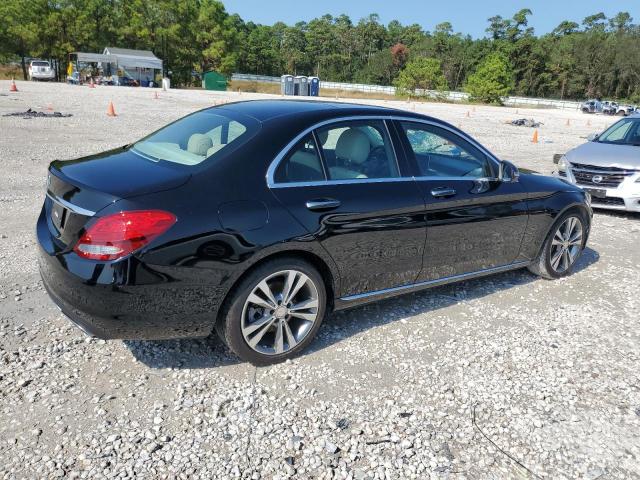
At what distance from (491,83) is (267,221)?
219ft

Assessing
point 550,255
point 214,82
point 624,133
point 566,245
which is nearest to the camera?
point 550,255

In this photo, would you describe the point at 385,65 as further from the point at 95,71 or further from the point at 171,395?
the point at 171,395

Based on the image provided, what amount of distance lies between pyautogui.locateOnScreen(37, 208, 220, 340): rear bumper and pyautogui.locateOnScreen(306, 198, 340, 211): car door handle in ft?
2.70

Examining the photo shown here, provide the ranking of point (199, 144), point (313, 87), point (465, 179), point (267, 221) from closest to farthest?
point (267, 221) < point (199, 144) < point (465, 179) < point (313, 87)

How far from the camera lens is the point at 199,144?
11.7 feet

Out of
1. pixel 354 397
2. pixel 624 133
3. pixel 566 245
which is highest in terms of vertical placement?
pixel 624 133

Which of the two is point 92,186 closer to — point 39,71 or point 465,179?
point 465,179

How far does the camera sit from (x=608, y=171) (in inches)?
315

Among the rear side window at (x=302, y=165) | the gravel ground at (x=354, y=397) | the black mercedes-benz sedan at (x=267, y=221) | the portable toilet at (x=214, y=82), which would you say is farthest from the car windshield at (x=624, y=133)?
the portable toilet at (x=214, y=82)

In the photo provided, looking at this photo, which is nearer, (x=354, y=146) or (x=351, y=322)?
(x=354, y=146)

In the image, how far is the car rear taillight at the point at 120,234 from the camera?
9.36 ft

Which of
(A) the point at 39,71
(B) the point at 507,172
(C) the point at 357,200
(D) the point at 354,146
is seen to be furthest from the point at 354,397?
(A) the point at 39,71

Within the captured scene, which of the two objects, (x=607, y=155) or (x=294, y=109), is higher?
(x=294, y=109)

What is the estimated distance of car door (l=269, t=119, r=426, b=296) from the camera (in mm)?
3459
